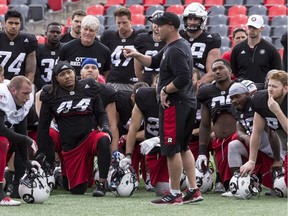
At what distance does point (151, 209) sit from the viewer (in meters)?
7.59

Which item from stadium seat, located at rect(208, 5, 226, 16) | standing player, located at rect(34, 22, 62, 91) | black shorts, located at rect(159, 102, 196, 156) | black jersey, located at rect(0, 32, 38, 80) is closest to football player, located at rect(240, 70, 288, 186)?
black shorts, located at rect(159, 102, 196, 156)

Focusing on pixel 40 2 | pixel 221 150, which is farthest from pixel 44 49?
pixel 40 2

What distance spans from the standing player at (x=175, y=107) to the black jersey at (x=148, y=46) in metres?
2.32

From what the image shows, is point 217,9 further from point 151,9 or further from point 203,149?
point 203,149

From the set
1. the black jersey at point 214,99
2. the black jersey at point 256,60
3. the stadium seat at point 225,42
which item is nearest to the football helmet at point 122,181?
the black jersey at point 214,99

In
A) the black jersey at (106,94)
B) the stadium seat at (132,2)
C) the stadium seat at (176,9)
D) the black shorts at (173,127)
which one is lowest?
the black shorts at (173,127)

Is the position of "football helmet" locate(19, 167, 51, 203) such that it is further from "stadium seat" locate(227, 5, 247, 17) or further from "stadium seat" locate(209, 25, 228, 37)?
"stadium seat" locate(227, 5, 247, 17)

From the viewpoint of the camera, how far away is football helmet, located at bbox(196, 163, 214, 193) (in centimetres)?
896

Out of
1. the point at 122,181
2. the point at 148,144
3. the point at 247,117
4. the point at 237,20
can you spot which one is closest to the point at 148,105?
the point at 148,144

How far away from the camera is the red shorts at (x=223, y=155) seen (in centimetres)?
898

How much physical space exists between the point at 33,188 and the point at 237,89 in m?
2.02

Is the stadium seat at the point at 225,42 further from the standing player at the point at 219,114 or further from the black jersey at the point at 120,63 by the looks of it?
the standing player at the point at 219,114

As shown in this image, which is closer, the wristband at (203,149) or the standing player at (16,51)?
the wristband at (203,149)

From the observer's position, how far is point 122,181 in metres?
8.64
